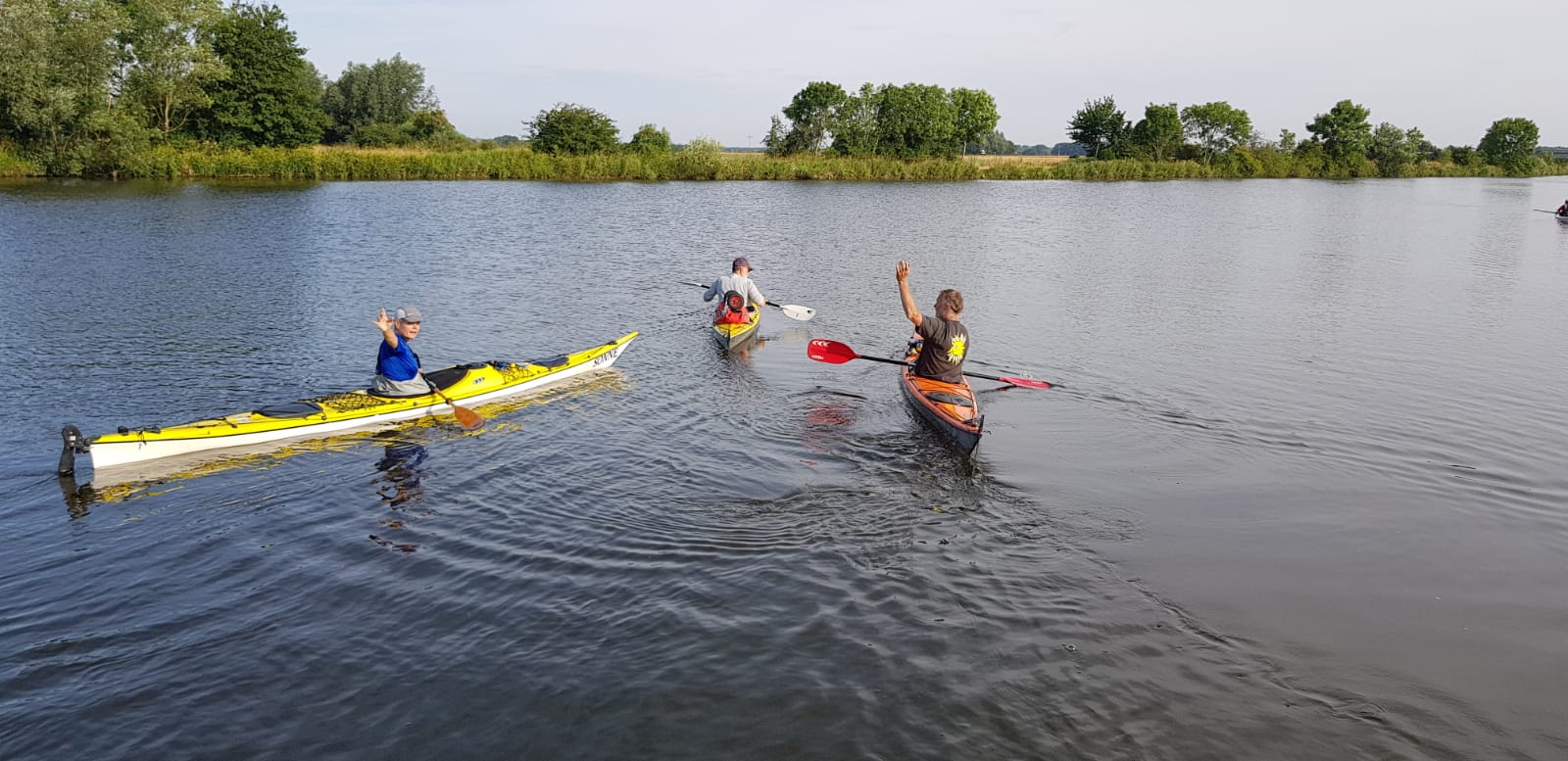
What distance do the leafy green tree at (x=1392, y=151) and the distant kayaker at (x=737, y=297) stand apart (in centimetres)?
9442

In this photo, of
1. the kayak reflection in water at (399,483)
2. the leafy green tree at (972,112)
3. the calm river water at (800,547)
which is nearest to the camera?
the calm river water at (800,547)

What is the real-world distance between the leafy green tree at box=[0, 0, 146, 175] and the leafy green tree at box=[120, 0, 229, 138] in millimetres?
2073

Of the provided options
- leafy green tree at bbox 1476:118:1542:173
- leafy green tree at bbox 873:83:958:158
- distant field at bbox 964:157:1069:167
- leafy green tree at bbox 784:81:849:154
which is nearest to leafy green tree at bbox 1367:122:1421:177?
leafy green tree at bbox 1476:118:1542:173

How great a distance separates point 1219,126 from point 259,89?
257 feet

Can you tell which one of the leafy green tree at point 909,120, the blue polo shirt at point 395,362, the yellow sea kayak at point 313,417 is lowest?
the yellow sea kayak at point 313,417

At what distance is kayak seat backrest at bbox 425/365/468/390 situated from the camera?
12.0 metres

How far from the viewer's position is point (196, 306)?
60.4 ft

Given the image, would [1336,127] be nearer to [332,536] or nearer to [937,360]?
[937,360]

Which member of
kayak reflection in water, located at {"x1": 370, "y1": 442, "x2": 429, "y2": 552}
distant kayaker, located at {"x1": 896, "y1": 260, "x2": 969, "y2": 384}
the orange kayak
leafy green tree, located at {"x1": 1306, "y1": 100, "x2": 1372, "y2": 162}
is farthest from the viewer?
leafy green tree, located at {"x1": 1306, "y1": 100, "x2": 1372, "y2": 162}

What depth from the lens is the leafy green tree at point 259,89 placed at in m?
54.5

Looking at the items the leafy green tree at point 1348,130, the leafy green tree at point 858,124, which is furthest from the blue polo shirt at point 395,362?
the leafy green tree at point 1348,130

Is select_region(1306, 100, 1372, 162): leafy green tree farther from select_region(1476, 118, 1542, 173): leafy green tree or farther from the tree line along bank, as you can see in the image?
select_region(1476, 118, 1542, 173): leafy green tree

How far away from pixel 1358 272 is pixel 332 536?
25.6m

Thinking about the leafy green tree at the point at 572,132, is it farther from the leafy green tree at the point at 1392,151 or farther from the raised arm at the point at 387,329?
the leafy green tree at the point at 1392,151
